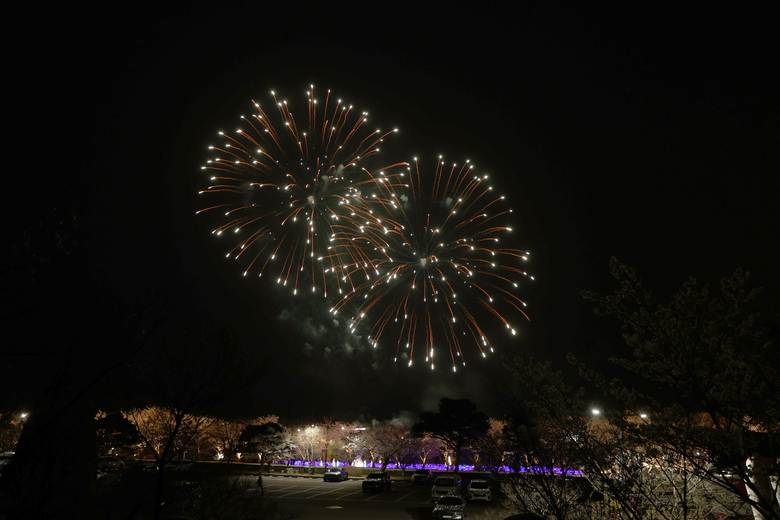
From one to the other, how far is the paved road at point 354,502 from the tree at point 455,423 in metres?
15.0

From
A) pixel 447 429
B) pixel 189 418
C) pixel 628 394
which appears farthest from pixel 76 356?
pixel 447 429

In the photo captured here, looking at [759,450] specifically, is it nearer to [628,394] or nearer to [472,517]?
[628,394]

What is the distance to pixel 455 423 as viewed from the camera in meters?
49.2

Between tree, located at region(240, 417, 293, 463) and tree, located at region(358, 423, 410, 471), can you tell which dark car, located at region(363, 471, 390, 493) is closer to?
tree, located at region(240, 417, 293, 463)

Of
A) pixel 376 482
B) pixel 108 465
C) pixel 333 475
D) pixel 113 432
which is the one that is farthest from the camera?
pixel 333 475

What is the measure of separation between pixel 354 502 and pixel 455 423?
82.9ft

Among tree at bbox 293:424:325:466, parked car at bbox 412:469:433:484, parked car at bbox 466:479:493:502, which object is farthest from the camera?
tree at bbox 293:424:325:466

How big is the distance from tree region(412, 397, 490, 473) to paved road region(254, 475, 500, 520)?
49.3 feet

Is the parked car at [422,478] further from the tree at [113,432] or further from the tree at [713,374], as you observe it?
the tree at [713,374]

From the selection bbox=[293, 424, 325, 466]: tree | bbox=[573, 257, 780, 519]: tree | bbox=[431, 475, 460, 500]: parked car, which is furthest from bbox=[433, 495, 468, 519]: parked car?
bbox=[293, 424, 325, 466]: tree

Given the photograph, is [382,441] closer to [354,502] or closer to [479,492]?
[354,502]

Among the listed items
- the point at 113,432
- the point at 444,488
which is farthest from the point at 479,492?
the point at 113,432

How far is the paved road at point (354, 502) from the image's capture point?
21545 millimetres

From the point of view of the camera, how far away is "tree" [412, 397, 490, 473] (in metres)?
49.1
